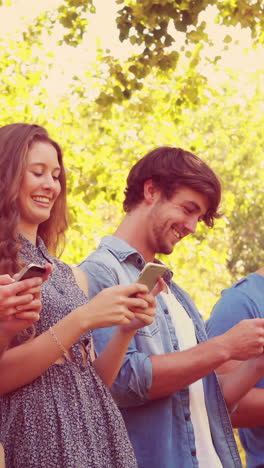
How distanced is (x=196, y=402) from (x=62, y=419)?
88cm

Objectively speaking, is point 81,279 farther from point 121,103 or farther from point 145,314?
point 121,103

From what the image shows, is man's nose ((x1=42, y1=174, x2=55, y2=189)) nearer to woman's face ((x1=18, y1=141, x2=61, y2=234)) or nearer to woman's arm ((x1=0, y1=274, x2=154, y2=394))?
woman's face ((x1=18, y1=141, x2=61, y2=234))

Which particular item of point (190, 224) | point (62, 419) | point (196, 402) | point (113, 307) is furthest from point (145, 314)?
point (190, 224)

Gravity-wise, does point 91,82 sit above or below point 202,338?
above

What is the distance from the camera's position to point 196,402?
3428 mm

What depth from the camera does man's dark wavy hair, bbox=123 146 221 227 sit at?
3.75 m

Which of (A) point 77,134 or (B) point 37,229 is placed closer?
(B) point 37,229

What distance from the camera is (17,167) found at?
10.1 ft

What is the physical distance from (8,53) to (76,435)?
1141 cm

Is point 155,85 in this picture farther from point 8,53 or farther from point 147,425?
point 147,425

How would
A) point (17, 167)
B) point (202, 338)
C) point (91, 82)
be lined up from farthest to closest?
point (91, 82), point (202, 338), point (17, 167)

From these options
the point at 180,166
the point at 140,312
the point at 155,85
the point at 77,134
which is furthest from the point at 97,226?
the point at 140,312

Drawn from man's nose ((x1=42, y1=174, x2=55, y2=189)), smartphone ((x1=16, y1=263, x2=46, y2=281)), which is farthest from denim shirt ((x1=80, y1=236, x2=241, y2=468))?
smartphone ((x1=16, y1=263, x2=46, y2=281))

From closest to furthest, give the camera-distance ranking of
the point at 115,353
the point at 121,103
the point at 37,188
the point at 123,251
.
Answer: the point at 115,353 < the point at 37,188 < the point at 123,251 < the point at 121,103
